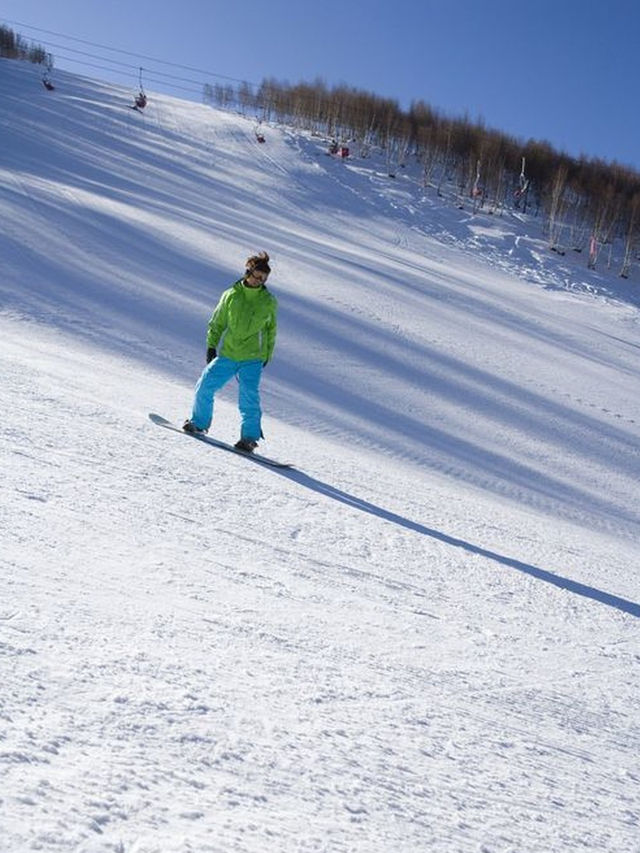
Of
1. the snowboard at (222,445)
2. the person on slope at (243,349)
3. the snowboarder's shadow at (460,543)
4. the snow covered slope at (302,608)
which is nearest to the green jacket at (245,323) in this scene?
the person on slope at (243,349)

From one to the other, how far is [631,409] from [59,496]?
42.3 feet

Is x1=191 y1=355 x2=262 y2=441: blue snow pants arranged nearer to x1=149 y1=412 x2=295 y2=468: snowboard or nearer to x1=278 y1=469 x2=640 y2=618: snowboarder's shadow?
x1=149 y1=412 x2=295 y2=468: snowboard

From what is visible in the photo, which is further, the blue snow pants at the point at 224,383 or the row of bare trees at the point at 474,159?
the row of bare trees at the point at 474,159

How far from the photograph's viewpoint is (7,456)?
388 centimetres

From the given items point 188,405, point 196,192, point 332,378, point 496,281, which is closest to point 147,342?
point 332,378

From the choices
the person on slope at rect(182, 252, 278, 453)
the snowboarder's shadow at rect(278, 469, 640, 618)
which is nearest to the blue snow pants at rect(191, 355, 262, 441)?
the person on slope at rect(182, 252, 278, 453)

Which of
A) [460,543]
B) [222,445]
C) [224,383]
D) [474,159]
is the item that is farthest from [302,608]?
[474,159]

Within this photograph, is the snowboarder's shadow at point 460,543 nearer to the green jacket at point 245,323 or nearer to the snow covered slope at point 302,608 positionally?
the snow covered slope at point 302,608

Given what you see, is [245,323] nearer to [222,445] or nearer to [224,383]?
[224,383]

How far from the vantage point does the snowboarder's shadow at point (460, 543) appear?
14.8 ft

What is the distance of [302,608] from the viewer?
2.97 metres

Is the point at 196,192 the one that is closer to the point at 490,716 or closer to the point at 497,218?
the point at 497,218

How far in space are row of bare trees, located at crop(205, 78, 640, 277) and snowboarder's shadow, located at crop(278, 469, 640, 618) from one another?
42083 millimetres

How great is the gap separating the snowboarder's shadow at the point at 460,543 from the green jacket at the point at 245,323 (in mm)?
1097
